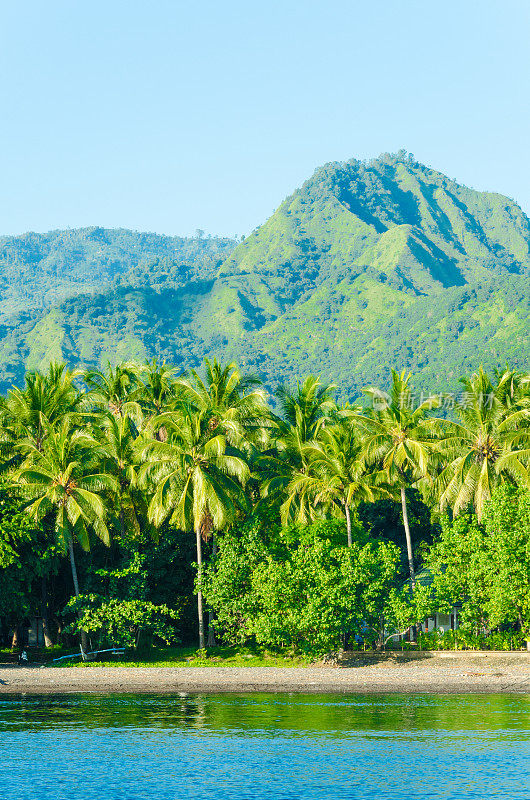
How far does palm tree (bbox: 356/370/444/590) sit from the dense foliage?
0.12 meters

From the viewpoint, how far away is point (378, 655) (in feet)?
150

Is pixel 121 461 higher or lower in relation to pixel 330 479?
higher

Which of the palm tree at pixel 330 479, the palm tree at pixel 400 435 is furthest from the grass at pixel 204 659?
the palm tree at pixel 400 435

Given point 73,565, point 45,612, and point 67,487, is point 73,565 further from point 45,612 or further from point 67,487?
point 45,612

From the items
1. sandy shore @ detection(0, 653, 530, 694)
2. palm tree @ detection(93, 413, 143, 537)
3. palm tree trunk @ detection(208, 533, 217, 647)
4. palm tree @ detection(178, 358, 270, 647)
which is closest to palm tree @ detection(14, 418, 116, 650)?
palm tree @ detection(93, 413, 143, 537)

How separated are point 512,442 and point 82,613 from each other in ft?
77.2

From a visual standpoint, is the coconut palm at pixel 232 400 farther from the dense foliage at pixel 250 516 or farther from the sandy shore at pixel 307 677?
the sandy shore at pixel 307 677

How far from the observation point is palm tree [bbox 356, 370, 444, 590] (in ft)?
158

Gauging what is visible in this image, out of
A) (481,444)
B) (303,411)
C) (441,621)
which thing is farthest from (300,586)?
(441,621)

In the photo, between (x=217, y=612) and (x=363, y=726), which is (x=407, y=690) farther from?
(x=217, y=612)

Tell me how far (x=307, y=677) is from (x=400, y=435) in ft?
45.9

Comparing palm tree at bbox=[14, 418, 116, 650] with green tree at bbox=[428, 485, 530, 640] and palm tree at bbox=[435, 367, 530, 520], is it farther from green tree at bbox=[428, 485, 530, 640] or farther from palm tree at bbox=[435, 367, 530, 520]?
palm tree at bbox=[435, 367, 530, 520]

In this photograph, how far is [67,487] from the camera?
148 ft

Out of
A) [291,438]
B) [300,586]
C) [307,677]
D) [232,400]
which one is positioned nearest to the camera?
[307,677]
